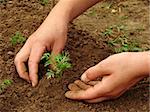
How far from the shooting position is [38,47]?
257cm

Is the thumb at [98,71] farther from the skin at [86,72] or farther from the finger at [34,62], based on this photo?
the finger at [34,62]

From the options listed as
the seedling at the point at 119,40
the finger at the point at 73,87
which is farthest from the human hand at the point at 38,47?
the seedling at the point at 119,40

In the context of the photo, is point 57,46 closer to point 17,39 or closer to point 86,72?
point 86,72

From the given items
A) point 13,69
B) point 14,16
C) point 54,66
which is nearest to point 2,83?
point 13,69

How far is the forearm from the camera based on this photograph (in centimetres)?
271

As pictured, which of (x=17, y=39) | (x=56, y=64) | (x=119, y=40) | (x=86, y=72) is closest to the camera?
(x=86, y=72)

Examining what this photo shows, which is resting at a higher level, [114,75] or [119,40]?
[114,75]

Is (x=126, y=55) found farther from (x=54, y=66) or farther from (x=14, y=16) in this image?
(x=14, y=16)

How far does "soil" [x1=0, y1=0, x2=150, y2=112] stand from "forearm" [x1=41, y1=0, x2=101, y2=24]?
0.76 feet

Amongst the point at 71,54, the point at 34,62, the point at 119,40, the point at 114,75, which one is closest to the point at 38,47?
the point at 34,62

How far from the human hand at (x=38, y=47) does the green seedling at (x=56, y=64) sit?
0.19 feet

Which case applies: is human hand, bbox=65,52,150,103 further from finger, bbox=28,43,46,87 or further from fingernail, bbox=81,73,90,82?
finger, bbox=28,43,46,87

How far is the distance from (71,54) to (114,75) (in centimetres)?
55

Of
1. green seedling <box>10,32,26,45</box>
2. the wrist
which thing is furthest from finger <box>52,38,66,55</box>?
the wrist
